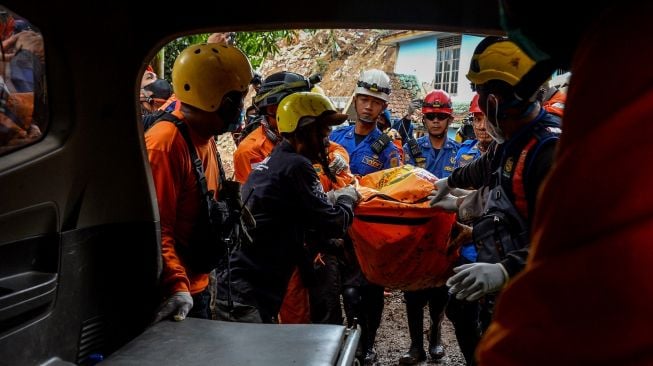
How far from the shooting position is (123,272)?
7.32ft

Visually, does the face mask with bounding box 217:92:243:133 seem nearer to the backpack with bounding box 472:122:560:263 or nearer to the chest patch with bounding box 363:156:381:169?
the backpack with bounding box 472:122:560:263

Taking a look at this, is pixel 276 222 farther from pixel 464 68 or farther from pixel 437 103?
pixel 464 68

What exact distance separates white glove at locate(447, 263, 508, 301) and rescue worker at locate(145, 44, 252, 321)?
50.8 inches

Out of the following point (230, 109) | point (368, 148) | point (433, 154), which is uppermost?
point (230, 109)

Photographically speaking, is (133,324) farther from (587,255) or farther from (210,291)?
(587,255)

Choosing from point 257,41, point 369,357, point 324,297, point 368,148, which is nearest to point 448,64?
point 257,41

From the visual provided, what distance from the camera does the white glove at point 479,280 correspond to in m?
2.67

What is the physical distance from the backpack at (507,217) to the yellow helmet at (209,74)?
4.70 feet

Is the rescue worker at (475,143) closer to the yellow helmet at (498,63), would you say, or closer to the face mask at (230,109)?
the yellow helmet at (498,63)

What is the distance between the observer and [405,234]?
150 inches

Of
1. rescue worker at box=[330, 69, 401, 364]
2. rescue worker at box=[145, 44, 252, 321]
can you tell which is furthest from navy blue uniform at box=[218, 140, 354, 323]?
rescue worker at box=[330, 69, 401, 364]

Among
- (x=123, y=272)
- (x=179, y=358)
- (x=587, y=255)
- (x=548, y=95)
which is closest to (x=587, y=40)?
(x=587, y=255)

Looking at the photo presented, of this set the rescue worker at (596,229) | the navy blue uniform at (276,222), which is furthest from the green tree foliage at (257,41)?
the rescue worker at (596,229)

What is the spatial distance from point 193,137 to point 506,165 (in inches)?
62.4
